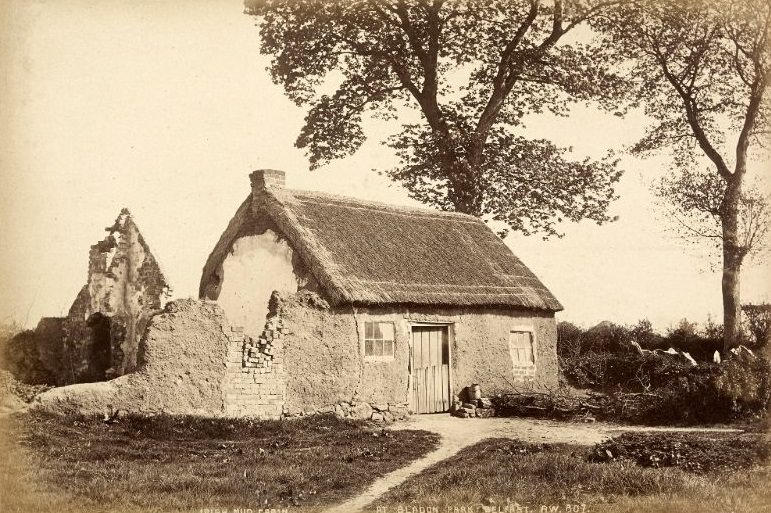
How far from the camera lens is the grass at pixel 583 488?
322 inches

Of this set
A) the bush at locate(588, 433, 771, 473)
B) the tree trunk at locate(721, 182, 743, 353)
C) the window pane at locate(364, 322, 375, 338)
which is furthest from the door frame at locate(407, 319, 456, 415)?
the tree trunk at locate(721, 182, 743, 353)

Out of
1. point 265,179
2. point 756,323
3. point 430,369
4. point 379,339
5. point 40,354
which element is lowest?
point 430,369

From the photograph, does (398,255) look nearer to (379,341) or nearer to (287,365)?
(379,341)

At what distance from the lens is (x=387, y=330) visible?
15.2 metres

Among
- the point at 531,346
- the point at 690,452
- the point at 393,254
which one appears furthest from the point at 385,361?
the point at 690,452

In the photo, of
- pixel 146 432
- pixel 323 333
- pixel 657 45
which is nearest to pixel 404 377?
pixel 323 333

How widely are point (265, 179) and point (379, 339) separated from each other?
14.7 ft

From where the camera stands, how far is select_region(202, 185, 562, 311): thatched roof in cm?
1505

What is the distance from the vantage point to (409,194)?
24188 mm

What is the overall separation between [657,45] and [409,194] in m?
9.01

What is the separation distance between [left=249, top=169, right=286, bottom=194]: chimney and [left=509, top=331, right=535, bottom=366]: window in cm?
671

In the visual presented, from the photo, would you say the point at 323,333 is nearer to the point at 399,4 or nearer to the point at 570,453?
the point at 570,453

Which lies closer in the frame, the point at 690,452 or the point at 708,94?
the point at 690,452

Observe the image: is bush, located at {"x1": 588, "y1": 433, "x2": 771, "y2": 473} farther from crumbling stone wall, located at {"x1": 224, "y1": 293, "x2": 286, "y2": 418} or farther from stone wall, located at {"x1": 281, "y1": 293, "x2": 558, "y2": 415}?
crumbling stone wall, located at {"x1": 224, "y1": 293, "x2": 286, "y2": 418}
